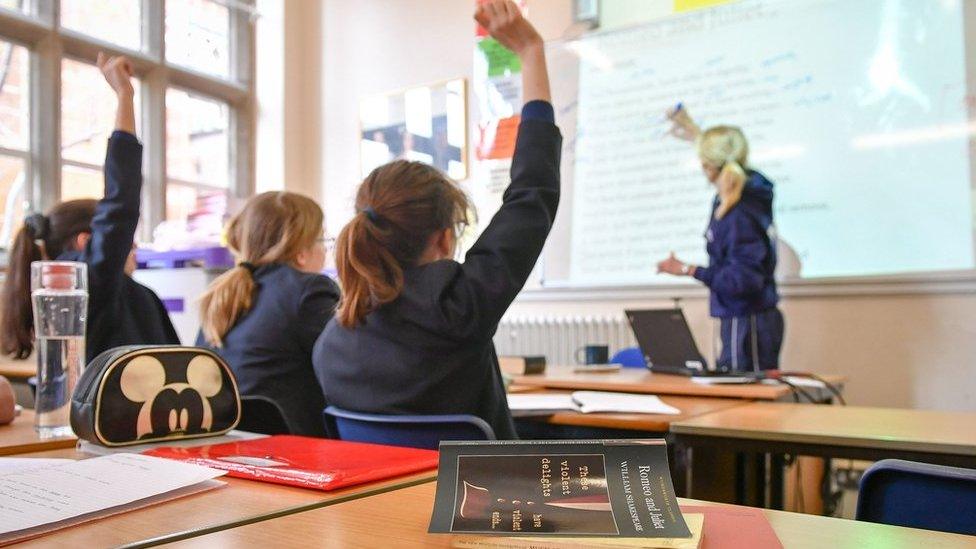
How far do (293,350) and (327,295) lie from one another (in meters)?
0.15

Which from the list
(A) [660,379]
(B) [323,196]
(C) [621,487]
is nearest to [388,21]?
(B) [323,196]

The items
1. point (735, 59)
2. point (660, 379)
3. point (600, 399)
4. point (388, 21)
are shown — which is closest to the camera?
point (600, 399)

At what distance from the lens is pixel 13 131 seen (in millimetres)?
4238

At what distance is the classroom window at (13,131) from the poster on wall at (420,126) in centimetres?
193

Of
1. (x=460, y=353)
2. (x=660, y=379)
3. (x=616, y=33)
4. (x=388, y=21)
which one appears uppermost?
(x=388, y=21)

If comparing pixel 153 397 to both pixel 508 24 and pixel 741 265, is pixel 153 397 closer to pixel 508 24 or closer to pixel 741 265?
pixel 508 24

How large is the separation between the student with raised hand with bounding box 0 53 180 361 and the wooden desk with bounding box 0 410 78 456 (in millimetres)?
683

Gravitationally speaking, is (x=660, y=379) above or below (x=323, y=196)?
below

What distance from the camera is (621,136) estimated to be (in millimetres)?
4242

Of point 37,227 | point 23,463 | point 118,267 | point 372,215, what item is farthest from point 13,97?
point 23,463

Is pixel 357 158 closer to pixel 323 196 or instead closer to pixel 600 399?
pixel 323 196

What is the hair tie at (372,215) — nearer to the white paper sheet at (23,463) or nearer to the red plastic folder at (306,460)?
the red plastic folder at (306,460)

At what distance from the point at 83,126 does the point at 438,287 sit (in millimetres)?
3988

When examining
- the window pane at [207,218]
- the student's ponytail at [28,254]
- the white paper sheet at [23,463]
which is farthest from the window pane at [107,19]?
the white paper sheet at [23,463]
